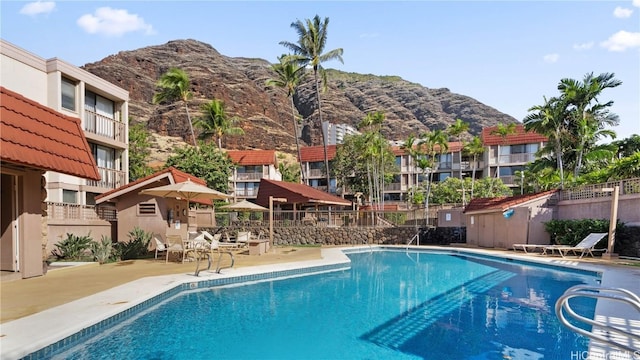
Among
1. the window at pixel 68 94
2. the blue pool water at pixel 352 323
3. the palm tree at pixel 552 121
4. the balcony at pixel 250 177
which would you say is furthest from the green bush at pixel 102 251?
the balcony at pixel 250 177

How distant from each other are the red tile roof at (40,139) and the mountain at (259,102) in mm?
56596

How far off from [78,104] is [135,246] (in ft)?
33.9

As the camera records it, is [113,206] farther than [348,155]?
No

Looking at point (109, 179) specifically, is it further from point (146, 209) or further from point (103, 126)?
point (146, 209)

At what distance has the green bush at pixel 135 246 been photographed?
14.3 meters

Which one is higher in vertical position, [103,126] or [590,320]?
[103,126]

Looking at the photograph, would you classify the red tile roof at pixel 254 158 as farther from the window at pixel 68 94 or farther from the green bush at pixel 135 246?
the green bush at pixel 135 246

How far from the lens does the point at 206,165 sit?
32000mm

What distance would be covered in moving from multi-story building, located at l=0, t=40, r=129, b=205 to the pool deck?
9.74 m

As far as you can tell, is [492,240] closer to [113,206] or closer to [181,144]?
[113,206]

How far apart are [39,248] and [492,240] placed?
1952 cm

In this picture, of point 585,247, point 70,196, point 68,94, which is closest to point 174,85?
point 68,94

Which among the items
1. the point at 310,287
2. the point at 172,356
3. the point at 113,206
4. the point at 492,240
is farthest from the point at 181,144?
the point at 172,356

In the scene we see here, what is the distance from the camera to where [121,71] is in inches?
3393
